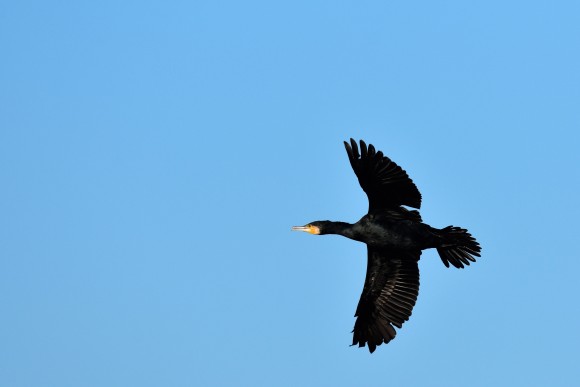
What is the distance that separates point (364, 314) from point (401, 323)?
0.79m

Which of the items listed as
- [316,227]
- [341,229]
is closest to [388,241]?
[341,229]

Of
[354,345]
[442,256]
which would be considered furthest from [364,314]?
[442,256]

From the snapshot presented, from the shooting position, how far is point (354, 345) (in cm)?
2294

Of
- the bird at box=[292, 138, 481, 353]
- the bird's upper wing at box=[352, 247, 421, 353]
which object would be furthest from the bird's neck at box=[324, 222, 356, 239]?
the bird's upper wing at box=[352, 247, 421, 353]

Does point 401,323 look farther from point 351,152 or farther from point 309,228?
point 351,152

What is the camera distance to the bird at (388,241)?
21078 mm

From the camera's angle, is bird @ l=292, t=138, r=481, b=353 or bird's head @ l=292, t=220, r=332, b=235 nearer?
bird @ l=292, t=138, r=481, b=353

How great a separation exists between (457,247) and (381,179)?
7.05 feet

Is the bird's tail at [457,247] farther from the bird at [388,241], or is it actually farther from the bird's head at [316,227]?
the bird's head at [316,227]

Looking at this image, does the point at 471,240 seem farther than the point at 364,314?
No

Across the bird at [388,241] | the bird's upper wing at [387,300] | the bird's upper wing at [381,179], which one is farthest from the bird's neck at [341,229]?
the bird's upper wing at [387,300]

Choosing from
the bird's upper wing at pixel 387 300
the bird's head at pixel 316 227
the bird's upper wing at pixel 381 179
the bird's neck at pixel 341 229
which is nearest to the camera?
the bird's upper wing at pixel 381 179

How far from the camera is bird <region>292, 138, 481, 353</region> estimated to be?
830 inches

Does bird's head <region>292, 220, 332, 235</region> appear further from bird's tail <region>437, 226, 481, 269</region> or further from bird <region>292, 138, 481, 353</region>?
bird's tail <region>437, 226, 481, 269</region>
